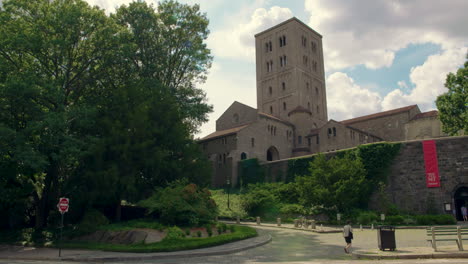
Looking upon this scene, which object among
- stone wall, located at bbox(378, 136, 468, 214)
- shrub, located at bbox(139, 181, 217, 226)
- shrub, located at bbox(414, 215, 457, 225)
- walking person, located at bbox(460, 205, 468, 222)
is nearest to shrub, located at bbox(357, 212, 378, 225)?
shrub, located at bbox(414, 215, 457, 225)

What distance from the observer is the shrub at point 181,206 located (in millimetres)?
22875

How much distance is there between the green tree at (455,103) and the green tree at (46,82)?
32844 mm

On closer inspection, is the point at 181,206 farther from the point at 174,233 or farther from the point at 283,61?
the point at 283,61

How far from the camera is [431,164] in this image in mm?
32500

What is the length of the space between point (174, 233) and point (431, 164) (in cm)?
2430

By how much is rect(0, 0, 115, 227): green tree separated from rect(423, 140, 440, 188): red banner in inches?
1112

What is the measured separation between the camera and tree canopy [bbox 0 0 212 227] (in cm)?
2320

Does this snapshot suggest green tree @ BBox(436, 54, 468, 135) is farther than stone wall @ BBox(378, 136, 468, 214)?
Yes

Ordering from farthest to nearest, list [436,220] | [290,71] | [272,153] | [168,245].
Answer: [290,71], [272,153], [436,220], [168,245]

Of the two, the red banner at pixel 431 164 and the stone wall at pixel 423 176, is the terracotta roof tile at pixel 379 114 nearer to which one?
the stone wall at pixel 423 176

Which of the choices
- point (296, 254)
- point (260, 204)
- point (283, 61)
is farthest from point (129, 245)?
point (283, 61)

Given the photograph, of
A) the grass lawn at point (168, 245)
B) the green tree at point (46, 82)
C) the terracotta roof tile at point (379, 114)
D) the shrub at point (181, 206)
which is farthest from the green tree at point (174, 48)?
the terracotta roof tile at point (379, 114)

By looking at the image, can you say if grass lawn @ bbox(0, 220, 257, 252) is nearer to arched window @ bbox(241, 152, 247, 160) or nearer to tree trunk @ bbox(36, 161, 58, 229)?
tree trunk @ bbox(36, 161, 58, 229)

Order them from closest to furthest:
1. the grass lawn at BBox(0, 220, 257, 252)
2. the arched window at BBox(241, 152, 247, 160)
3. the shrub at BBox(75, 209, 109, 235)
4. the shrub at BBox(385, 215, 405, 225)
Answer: the grass lawn at BBox(0, 220, 257, 252) → the shrub at BBox(75, 209, 109, 235) → the shrub at BBox(385, 215, 405, 225) → the arched window at BBox(241, 152, 247, 160)
